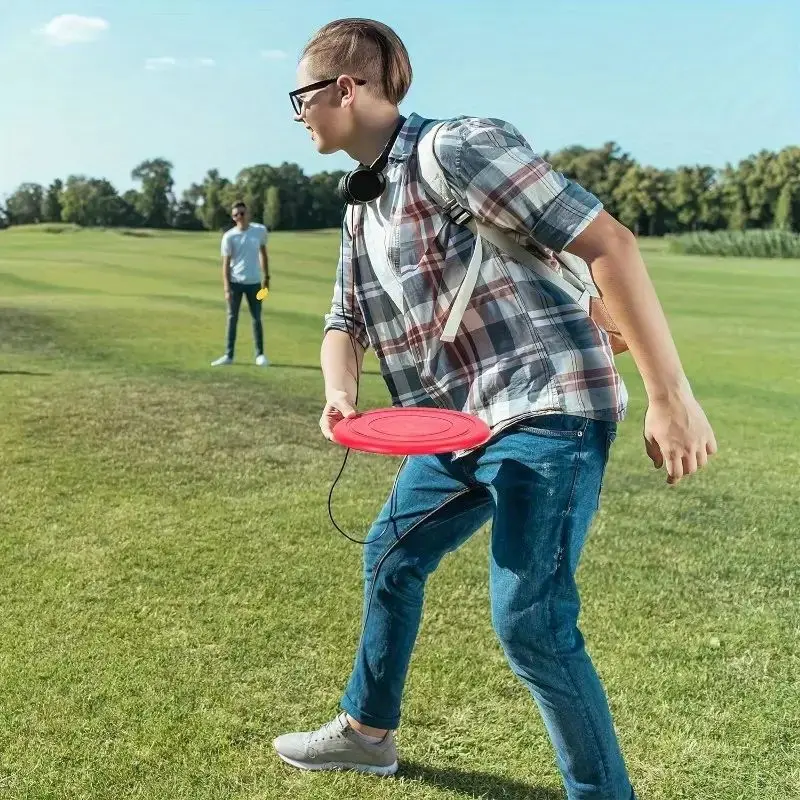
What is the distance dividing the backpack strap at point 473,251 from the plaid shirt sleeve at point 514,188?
5cm

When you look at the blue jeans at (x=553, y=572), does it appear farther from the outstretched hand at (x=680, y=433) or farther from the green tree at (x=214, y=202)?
the green tree at (x=214, y=202)

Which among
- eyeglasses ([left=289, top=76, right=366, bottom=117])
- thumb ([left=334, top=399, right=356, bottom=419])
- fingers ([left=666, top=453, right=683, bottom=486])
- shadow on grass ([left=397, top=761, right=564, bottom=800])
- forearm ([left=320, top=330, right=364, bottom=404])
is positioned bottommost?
shadow on grass ([left=397, top=761, right=564, bottom=800])

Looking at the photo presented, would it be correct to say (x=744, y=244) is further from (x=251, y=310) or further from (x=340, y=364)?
(x=340, y=364)

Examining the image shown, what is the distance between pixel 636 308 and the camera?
1.92 meters

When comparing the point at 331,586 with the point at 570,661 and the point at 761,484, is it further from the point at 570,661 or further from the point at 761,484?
the point at 761,484

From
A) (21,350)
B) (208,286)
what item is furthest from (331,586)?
(208,286)

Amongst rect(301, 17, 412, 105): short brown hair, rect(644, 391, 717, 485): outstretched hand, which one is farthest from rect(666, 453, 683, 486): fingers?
rect(301, 17, 412, 105): short brown hair

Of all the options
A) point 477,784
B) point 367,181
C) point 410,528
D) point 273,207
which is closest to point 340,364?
point 410,528

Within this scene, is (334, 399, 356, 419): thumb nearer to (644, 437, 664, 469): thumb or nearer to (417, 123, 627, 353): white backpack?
(417, 123, 627, 353): white backpack

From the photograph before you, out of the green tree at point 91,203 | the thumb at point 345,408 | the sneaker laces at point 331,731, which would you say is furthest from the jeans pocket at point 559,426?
the green tree at point 91,203

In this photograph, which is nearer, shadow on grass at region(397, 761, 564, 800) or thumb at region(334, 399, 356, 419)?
thumb at region(334, 399, 356, 419)

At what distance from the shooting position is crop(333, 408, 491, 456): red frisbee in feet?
6.55

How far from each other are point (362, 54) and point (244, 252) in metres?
9.18

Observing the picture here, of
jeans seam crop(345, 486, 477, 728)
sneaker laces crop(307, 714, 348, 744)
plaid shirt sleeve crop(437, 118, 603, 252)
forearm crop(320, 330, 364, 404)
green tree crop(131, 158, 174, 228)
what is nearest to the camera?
plaid shirt sleeve crop(437, 118, 603, 252)
